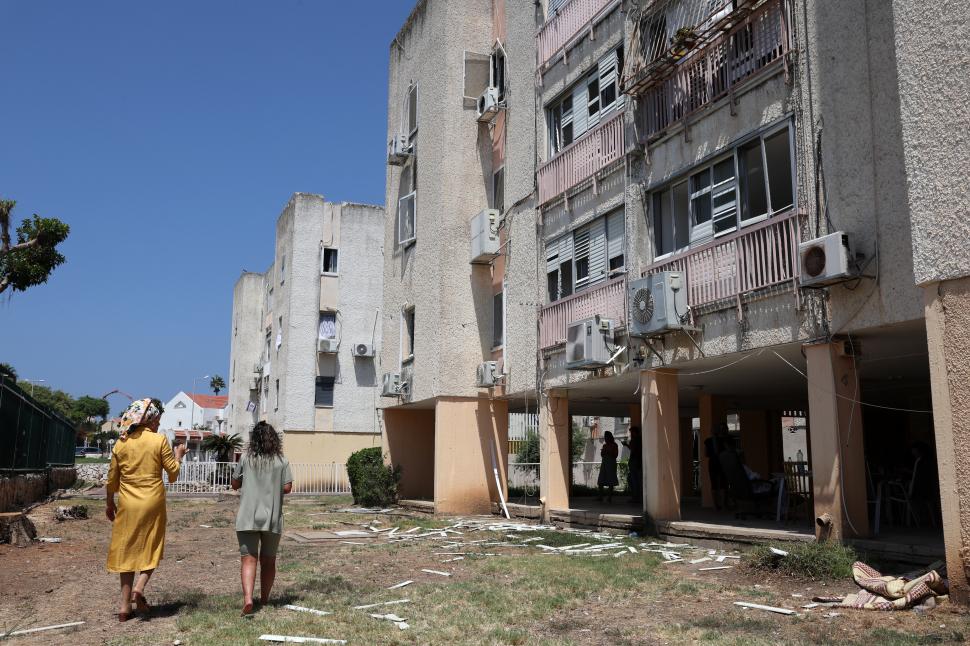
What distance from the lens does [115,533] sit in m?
7.84

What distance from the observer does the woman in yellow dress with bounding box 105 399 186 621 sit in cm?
781

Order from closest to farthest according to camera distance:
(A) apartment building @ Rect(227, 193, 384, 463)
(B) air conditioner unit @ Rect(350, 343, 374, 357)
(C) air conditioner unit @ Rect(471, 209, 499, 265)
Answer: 1. (C) air conditioner unit @ Rect(471, 209, 499, 265)
2. (A) apartment building @ Rect(227, 193, 384, 463)
3. (B) air conditioner unit @ Rect(350, 343, 374, 357)

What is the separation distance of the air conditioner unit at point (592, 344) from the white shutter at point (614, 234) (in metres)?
1.37

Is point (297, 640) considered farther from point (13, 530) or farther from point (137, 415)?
point (13, 530)

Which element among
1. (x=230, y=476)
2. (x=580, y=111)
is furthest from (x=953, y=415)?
Answer: (x=230, y=476)

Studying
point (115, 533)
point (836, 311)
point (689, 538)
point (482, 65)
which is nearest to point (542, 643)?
point (115, 533)

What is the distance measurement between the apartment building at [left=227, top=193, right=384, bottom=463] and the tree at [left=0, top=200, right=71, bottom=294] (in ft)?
49.6

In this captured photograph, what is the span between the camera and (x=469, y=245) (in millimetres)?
22297

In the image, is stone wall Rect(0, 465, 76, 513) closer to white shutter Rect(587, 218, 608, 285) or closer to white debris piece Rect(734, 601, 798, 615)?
white shutter Rect(587, 218, 608, 285)

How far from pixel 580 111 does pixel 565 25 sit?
80.4 inches

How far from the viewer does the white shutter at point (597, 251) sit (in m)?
16.7

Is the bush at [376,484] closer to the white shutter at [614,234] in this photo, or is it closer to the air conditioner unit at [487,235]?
the air conditioner unit at [487,235]

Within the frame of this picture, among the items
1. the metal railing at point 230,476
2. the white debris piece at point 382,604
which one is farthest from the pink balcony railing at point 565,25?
the metal railing at point 230,476

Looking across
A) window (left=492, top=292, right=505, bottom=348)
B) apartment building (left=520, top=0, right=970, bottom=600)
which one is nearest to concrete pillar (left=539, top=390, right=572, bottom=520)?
apartment building (left=520, top=0, right=970, bottom=600)
